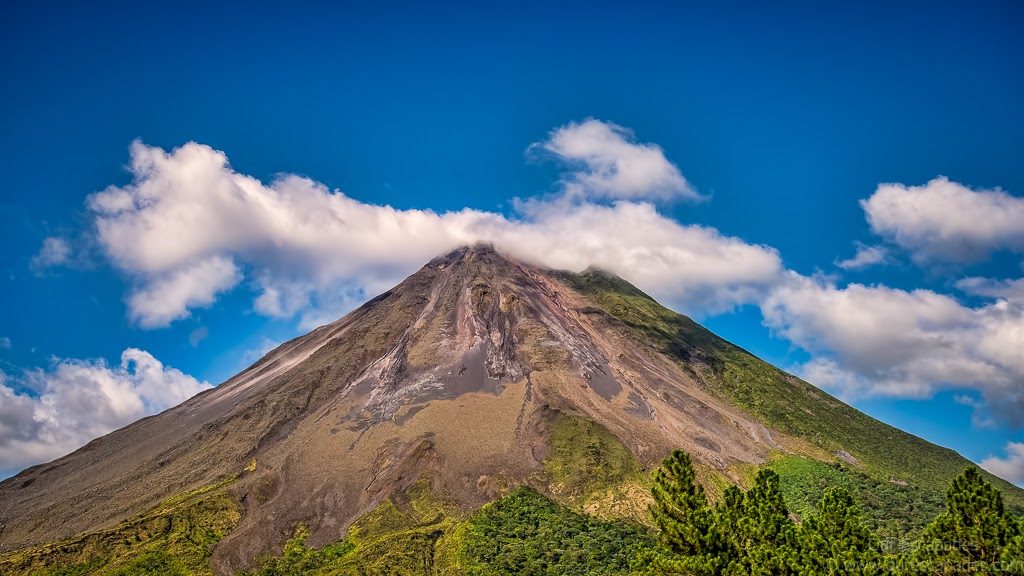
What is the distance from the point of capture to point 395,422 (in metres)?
120

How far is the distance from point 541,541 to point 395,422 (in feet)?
147

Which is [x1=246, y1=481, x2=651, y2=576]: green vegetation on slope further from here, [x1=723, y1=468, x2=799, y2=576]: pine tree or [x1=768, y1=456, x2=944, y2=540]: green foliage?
[x1=723, y1=468, x2=799, y2=576]: pine tree

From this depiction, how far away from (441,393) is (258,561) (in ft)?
157

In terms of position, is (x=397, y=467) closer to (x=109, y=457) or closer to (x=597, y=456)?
(x=597, y=456)

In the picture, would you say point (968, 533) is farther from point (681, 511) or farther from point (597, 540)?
point (597, 540)

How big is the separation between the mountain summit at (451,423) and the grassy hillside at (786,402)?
2.17 feet

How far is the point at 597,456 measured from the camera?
108 metres

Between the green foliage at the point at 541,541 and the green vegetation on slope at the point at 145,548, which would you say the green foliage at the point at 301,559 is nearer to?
the green vegetation on slope at the point at 145,548

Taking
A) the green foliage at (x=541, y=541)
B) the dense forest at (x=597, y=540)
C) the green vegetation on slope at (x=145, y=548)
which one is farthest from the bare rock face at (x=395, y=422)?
the green foliage at (x=541, y=541)

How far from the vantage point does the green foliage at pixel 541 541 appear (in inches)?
3039

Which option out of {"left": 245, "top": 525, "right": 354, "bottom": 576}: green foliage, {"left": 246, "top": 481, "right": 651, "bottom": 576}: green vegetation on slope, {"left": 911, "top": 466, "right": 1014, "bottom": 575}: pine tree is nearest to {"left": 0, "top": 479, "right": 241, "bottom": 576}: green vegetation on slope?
{"left": 245, "top": 525, "right": 354, "bottom": 576}: green foliage

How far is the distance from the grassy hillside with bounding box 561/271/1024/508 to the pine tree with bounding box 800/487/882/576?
9997 centimetres

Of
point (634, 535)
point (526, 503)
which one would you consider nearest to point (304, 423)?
point (526, 503)

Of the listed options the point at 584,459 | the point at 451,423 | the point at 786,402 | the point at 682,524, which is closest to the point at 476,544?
the point at 584,459
